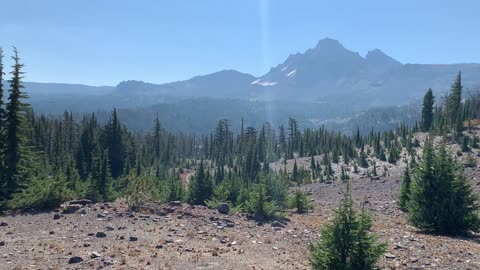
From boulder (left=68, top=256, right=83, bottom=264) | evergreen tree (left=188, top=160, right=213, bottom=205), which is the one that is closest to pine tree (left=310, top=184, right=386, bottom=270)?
boulder (left=68, top=256, right=83, bottom=264)

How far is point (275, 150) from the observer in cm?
12362

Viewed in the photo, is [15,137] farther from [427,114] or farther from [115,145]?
[427,114]

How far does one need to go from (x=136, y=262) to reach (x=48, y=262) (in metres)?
3.24

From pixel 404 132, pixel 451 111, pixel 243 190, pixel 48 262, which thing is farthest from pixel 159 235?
pixel 451 111

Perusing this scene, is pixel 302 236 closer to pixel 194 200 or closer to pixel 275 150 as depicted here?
pixel 194 200

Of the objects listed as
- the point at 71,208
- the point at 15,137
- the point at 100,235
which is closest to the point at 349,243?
the point at 100,235

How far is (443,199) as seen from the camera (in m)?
21.9

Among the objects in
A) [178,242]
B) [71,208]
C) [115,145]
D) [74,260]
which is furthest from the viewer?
[115,145]

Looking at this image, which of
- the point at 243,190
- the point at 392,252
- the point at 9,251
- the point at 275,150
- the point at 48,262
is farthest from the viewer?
the point at 275,150

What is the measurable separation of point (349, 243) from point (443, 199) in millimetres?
12198

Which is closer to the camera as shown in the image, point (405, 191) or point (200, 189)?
point (200, 189)

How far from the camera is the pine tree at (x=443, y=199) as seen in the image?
71.7ft

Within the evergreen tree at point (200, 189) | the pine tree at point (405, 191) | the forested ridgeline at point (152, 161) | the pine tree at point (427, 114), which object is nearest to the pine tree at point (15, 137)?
the forested ridgeline at point (152, 161)

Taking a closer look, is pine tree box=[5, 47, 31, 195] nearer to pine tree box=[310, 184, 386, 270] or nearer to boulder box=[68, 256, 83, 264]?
boulder box=[68, 256, 83, 264]
